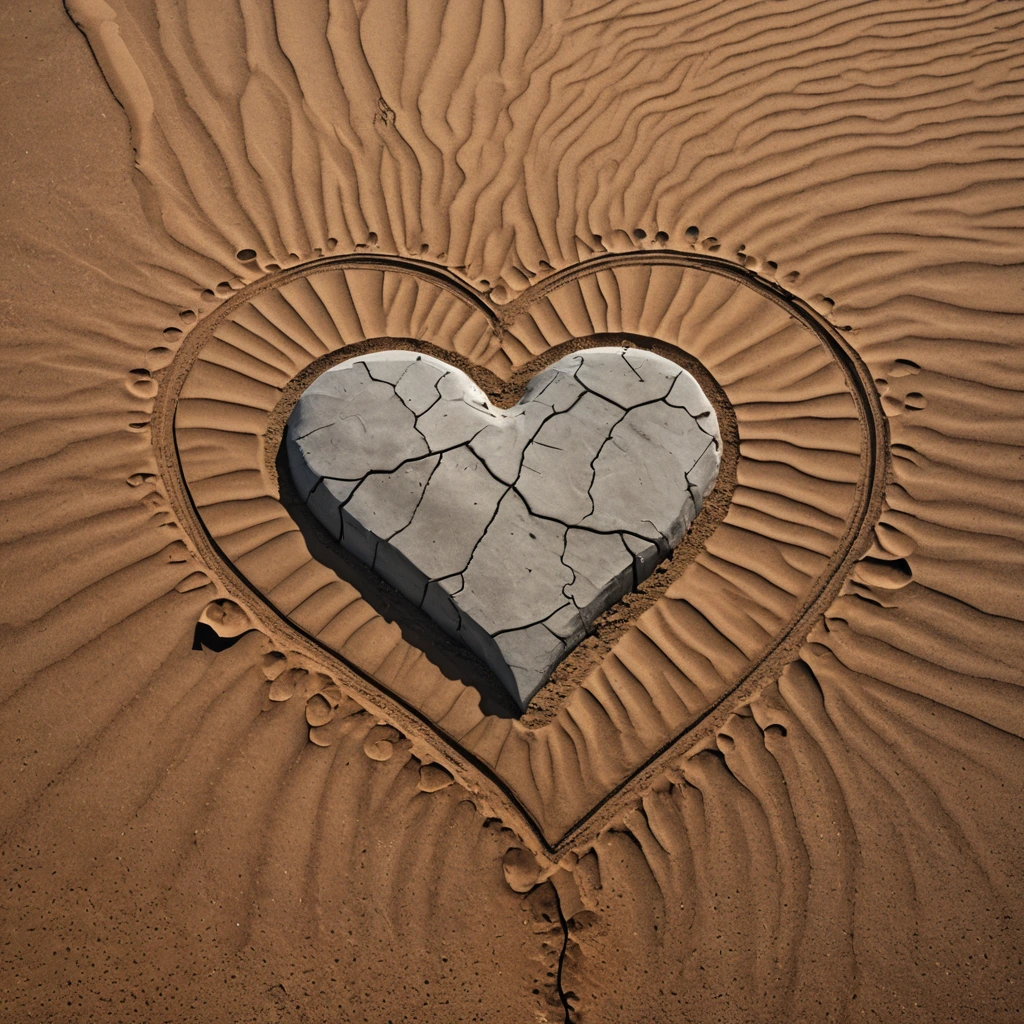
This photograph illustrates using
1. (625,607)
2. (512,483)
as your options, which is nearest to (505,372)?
(512,483)

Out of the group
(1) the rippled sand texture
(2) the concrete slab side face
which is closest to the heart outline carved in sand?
(1) the rippled sand texture

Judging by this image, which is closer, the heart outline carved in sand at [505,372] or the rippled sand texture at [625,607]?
the rippled sand texture at [625,607]

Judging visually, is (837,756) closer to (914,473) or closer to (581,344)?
(914,473)

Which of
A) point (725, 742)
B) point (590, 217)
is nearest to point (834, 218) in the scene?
point (590, 217)

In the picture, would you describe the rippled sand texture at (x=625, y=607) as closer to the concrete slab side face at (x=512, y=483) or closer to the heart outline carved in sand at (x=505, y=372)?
the heart outline carved in sand at (x=505, y=372)

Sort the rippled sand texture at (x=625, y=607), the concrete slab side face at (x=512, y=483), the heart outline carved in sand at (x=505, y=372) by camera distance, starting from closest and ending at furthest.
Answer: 1. the rippled sand texture at (x=625, y=607)
2. the heart outline carved in sand at (x=505, y=372)
3. the concrete slab side face at (x=512, y=483)

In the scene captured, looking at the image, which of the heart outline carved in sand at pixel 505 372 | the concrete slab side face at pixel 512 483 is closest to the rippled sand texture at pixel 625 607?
the heart outline carved in sand at pixel 505 372

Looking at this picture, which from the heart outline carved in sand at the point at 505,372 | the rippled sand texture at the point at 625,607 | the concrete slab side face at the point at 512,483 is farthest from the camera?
the concrete slab side face at the point at 512,483
